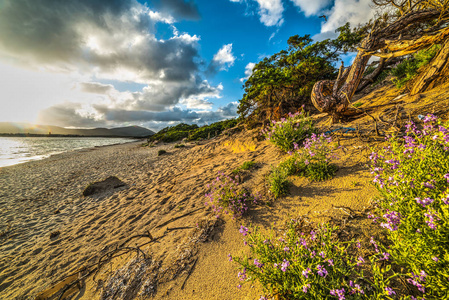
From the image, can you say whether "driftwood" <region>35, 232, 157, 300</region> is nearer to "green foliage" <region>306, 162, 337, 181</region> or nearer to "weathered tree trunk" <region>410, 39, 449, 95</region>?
"green foliage" <region>306, 162, 337, 181</region>

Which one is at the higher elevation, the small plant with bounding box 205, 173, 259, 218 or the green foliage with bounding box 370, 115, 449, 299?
the green foliage with bounding box 370, 115, 449, 299

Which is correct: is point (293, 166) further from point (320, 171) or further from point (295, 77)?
point (295, 77)

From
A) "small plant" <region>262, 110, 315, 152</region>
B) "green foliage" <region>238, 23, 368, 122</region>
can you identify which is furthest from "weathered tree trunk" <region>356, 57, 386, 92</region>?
"small plant" <region>262, 110, 315, 152</region>

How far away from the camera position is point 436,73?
5.02 m

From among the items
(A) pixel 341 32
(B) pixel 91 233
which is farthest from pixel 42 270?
(A) pixel 341 32

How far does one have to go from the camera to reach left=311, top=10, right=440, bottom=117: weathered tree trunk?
4.46 metres

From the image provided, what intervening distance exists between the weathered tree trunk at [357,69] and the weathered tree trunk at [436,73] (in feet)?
4.44

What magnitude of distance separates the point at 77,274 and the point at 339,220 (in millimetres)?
5304

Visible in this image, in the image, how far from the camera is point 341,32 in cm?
1032

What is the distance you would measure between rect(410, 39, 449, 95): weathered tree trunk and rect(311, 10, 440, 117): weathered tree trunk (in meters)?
1.35

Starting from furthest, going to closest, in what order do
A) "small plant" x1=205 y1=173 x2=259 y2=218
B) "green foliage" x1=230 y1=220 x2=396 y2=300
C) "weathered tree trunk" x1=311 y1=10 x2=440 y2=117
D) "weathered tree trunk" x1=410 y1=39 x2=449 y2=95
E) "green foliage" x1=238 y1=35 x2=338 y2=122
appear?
"green foliage" x1=238 y1=35 x2=338 y2=122 → "weathered tree trunk" x1=410 y1=39 x2=449 y2=95 → "weathered tree trunk" x1=311 y1=10 x2=440 y2=117 → "small plant" x1=205 y1=173 x2=259 y2=218 → "green foliage" x1=230 y1=220 x2=396 y2=300

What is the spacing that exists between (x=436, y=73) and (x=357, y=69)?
2.77 metres

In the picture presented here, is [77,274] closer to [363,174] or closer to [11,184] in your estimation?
[363,174]

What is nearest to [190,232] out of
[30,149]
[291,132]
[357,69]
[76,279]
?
[76,279]
